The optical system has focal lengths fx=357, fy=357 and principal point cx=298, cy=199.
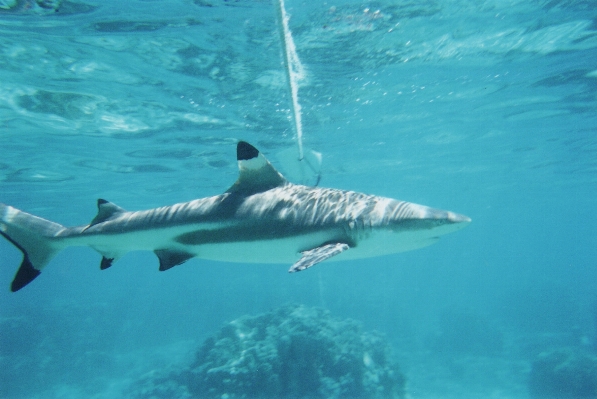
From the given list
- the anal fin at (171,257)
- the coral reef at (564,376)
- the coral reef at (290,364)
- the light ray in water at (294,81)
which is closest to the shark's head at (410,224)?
the anal fin at (171,257)

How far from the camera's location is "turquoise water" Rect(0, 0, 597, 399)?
A: 30.6 ft

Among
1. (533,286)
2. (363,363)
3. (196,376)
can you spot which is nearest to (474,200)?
(533,286)

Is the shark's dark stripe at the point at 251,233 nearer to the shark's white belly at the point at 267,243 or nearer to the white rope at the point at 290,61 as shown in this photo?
the shark's white belly at the point at 267,243

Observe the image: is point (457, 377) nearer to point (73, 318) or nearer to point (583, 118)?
point (583, 118)

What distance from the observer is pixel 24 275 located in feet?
15.7

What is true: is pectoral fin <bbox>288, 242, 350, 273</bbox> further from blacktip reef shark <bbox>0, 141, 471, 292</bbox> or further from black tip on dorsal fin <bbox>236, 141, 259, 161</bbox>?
black tip on dorsal fin <bbox>236, 141, 259, 161</bbox>

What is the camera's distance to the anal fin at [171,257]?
4145 mm

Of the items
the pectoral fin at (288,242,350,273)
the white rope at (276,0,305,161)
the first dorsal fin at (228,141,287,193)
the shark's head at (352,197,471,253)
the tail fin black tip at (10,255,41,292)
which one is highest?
the white rope at (276,0,305,161)

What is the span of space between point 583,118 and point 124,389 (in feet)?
91.0

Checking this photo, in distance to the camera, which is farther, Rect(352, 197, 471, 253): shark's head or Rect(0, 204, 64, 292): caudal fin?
Rect(0, 204, 64, 292): caudal fin

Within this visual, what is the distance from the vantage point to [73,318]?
31906 millimetres

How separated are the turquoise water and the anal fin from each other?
6.39m

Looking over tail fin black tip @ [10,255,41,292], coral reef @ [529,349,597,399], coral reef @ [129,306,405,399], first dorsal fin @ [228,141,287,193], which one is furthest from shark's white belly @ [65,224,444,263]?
coral reef @ [529,349,597,399]

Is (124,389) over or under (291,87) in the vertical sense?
under
